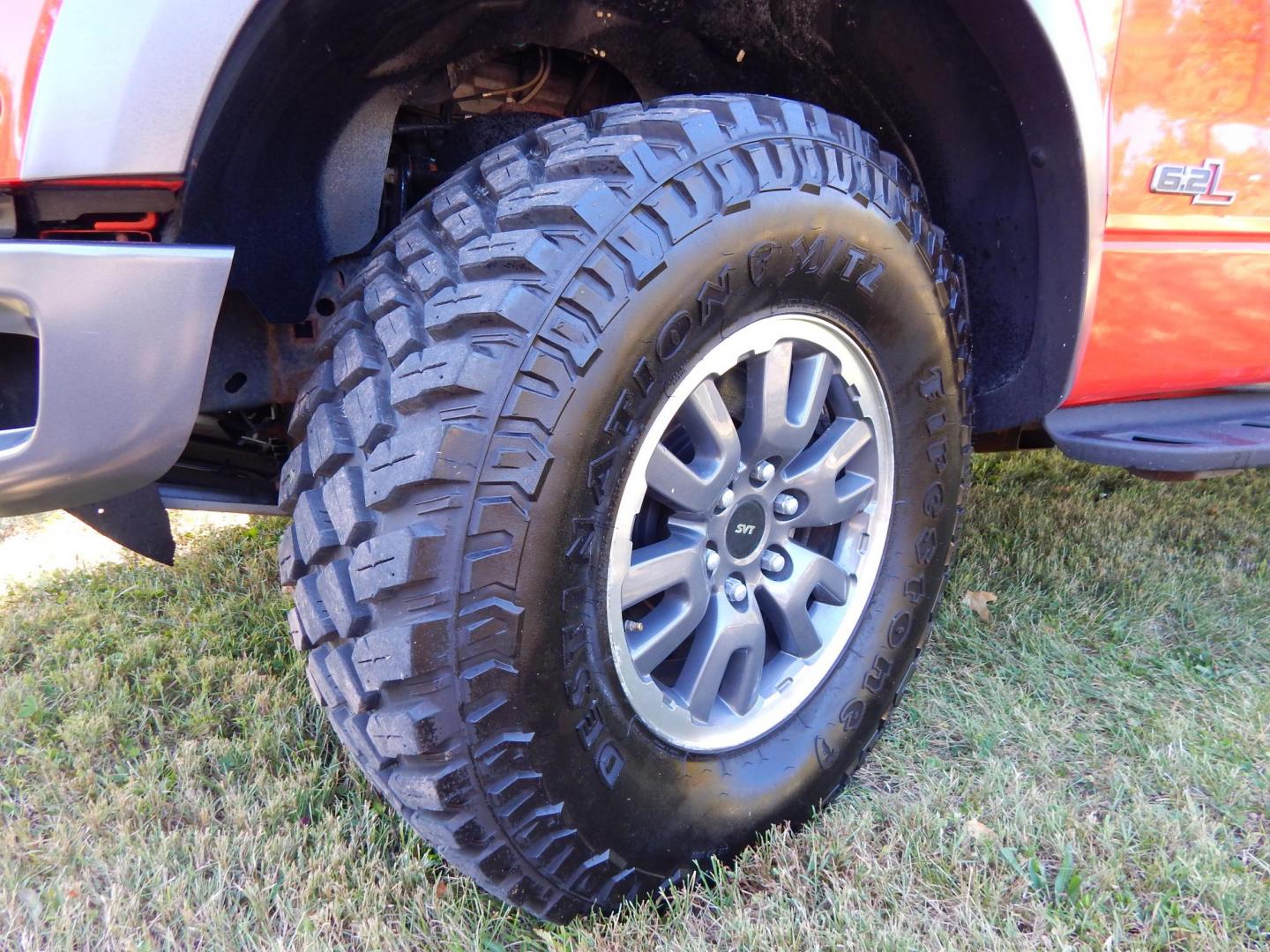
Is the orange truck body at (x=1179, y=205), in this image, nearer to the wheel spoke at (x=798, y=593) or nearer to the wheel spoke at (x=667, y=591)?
the wheel spoke at (x=798, y=593)

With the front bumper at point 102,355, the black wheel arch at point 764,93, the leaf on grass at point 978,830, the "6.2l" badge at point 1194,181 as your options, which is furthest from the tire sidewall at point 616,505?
the "6.2l" badge at point 1194,181

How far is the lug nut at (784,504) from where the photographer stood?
163 centimetres

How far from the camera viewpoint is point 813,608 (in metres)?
1.77

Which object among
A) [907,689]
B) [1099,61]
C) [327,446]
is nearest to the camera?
[327,446]

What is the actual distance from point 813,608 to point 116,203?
1.33m

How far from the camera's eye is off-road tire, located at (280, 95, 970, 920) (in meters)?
1.16

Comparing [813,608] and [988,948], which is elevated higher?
[813,608]

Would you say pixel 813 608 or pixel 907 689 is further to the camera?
pixel 907 689

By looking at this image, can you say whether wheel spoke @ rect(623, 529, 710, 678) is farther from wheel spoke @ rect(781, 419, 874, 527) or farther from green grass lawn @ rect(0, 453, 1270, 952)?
green grass lawn @ rect(0, 453, 1270, 952)

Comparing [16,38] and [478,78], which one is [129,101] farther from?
[478,78]

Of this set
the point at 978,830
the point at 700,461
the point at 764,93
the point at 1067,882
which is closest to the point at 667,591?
the point at 700,461

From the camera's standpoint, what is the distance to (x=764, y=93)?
1892 mm

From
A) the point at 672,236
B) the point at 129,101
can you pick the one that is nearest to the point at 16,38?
the point at 129,101

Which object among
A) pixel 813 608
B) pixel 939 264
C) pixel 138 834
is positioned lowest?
pixel 138 834
